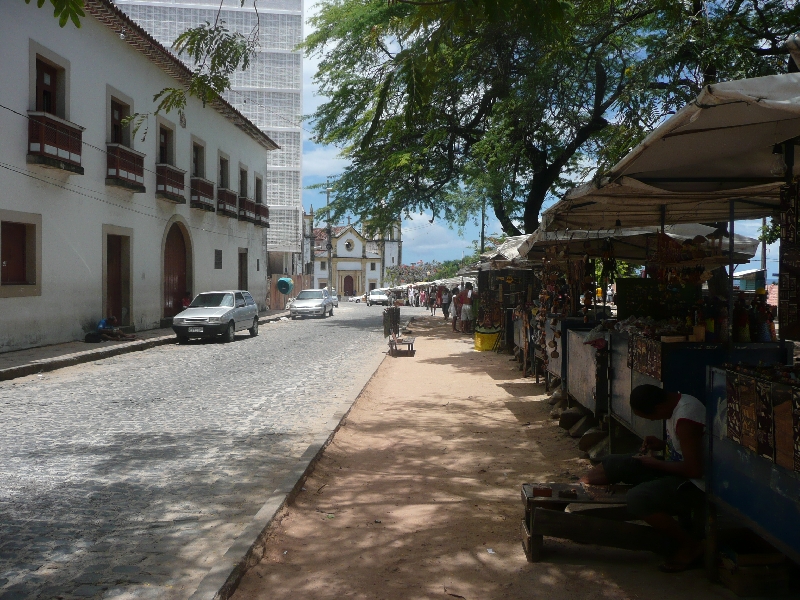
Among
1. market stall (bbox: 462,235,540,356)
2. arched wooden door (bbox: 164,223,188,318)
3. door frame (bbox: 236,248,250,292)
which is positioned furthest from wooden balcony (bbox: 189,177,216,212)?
market stall (bbox: 462,235,540,356)

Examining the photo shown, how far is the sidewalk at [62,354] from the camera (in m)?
12.7

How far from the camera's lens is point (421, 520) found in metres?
5.09

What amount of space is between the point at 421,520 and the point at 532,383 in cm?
706

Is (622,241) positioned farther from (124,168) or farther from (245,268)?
(245,268)

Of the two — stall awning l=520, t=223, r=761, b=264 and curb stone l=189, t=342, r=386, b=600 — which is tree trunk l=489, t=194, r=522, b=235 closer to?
stall awning l=520, t=223, r=761, b=264

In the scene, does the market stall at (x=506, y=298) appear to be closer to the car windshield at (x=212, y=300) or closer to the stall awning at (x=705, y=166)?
the stall awning at (x=705, y=166)

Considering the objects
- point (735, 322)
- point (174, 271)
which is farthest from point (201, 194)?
point (735, 322)

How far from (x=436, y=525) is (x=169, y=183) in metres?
20.2

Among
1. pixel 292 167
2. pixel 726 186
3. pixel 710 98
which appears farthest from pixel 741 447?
pixel 292 167

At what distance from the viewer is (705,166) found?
16.9 ft

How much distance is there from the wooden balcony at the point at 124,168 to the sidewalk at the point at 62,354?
13.7 ft

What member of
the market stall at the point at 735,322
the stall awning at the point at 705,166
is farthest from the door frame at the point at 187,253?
the market stall at the point at 735,322

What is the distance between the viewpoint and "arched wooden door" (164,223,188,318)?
971 inches

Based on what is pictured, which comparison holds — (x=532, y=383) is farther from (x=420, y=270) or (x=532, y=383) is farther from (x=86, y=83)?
(x=420, y=270)
